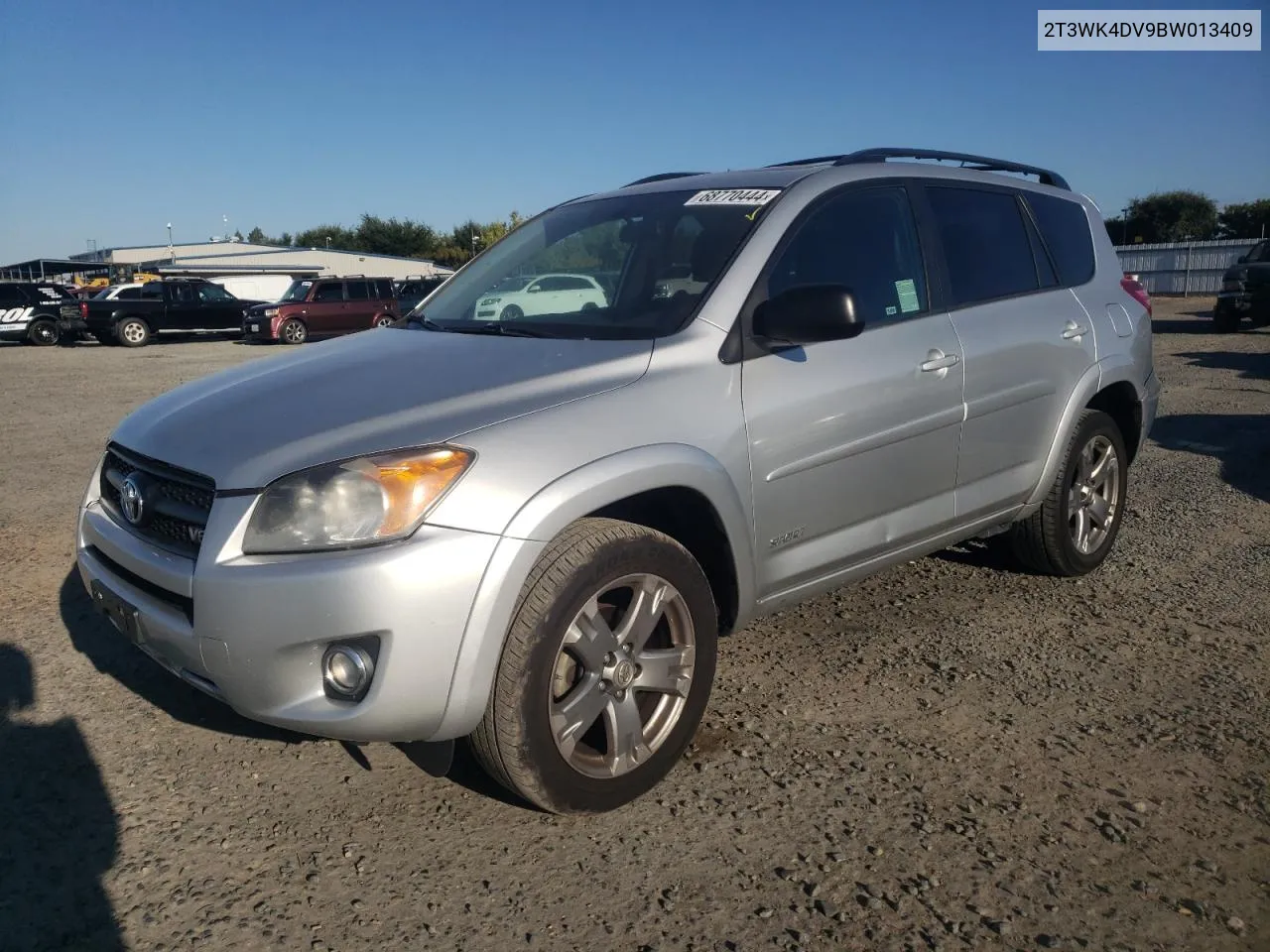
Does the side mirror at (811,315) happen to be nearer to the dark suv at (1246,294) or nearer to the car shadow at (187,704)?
the car shadow at (187,704)

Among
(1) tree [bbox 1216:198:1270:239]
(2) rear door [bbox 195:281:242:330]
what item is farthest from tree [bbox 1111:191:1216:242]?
(2) rear door [bbox 195:281:242:330]

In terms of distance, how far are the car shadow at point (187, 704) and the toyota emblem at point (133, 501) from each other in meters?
0.72

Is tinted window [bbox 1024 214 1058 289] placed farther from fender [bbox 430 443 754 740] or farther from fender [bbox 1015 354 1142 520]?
fender [bbox 430 443 754 740]

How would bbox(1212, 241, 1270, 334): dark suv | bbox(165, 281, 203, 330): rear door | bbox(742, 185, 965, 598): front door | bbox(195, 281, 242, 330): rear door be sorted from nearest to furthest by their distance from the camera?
1. bbox(742, 185, 965, 598): front door
2. bbox(1212, 241, 1270, 334): dark suv
3. bbox(165, 281, 203, 330): rear door
4. bbox(195, 281, 242, 330): rear door

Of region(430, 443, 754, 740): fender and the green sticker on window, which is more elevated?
the green sticker on window

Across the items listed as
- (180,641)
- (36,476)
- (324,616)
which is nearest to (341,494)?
(324,616)

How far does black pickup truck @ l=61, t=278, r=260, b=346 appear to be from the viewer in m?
24.9

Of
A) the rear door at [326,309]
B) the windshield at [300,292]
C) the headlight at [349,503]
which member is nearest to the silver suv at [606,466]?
the headlight at [349,503]

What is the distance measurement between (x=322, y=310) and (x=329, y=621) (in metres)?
24.1

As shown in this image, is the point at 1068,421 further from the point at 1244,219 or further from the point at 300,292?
the point at 1244,219

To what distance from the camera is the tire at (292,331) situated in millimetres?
24500

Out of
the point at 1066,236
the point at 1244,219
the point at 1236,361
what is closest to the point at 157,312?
the point at 1236,361

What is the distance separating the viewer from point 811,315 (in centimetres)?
300

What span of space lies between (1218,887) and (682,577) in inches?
59.6
